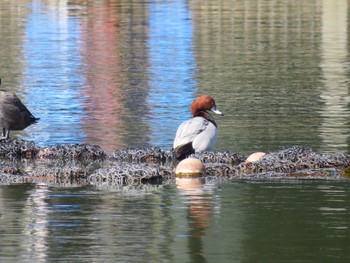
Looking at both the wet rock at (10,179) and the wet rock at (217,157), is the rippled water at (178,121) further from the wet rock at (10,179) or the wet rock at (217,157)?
the wet rock at (217,157)

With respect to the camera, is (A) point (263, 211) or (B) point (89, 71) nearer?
(A) point (263, 211)

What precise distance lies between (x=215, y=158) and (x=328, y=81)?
14.3 meters

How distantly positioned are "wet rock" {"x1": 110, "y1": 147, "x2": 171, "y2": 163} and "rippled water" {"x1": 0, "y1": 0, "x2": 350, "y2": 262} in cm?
143

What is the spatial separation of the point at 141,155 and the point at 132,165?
133 cm

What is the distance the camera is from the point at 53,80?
31953mm

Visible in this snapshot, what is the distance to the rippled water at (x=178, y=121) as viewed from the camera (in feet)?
Answer: 41.0

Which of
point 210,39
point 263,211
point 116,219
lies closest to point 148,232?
point 116,219

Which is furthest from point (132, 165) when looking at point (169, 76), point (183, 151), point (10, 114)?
point (169, 76)

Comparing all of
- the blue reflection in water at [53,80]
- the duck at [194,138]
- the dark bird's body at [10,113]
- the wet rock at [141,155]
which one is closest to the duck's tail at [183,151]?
the duck at [194,138]

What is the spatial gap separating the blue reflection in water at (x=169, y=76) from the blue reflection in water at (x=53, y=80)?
4.67 feet

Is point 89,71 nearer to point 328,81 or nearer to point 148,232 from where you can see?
point 328,81

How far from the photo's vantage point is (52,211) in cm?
1413

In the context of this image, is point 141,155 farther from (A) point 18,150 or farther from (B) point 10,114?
(B) point 10,114

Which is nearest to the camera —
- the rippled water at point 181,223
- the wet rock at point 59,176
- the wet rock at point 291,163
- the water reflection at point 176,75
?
the rippled water at point 181,223
